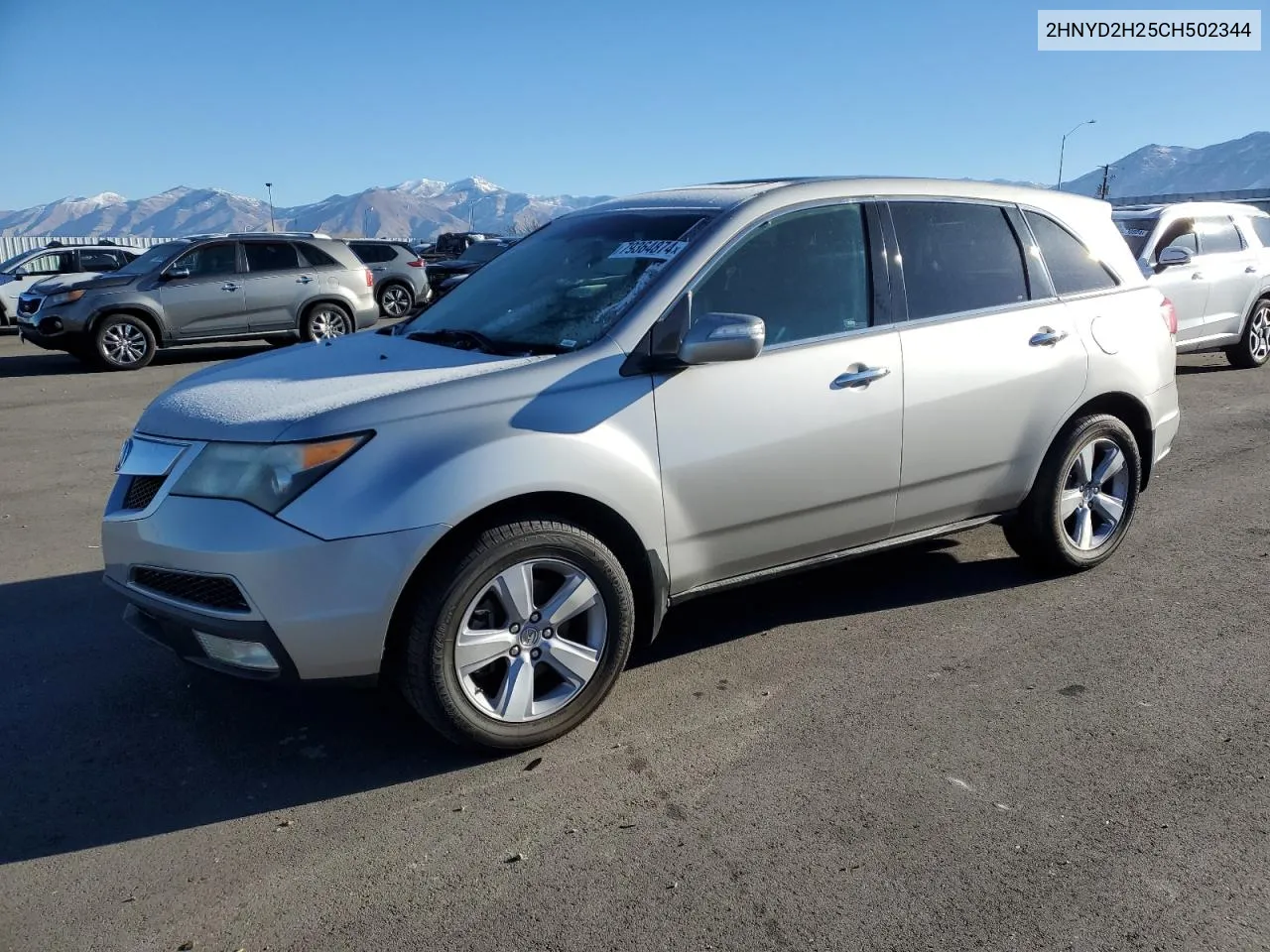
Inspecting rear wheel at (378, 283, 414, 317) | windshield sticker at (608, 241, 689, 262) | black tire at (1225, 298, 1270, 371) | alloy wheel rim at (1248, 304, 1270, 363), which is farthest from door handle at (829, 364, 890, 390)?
rear wheel at (378, 283, 414, 317)

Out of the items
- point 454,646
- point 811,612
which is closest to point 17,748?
point 454,646

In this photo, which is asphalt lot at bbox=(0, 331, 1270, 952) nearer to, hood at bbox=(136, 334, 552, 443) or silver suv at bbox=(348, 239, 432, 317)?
hood at bbox=(136, 334, 552, 443)

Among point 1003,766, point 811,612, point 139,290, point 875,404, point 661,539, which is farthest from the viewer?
point 139,290

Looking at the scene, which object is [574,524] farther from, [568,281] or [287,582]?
[568,281]

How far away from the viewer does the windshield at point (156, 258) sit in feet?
45.1

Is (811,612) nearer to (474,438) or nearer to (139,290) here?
(474,438)

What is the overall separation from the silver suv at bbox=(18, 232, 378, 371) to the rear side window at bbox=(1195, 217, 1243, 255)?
10.2 metres

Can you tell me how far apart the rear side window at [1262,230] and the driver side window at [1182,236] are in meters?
1.36

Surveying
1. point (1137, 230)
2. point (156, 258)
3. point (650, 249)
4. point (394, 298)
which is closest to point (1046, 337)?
point (650, 249)

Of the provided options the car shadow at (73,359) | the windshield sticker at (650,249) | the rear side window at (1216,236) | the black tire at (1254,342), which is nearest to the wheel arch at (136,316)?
the car shadow at (73,359)

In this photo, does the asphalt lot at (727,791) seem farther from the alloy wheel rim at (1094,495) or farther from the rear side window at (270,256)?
the rear side window at (270,256)

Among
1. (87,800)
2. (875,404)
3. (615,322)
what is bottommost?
(87,800)

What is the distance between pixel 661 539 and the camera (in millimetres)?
3594

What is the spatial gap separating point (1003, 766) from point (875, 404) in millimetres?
1420
